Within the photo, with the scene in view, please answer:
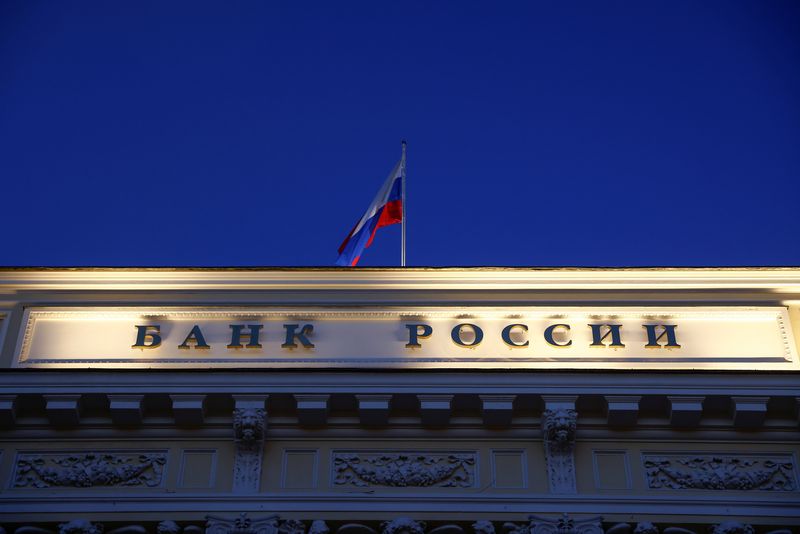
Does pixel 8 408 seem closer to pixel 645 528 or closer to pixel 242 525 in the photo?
pixel 242 525

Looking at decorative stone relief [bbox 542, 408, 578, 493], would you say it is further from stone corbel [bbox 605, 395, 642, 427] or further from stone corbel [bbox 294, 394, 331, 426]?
stone corbel [bbox 294, 394, 331, 426]

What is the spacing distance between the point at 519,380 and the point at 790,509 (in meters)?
4.04

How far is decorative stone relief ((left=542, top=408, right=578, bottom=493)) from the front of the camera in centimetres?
1986

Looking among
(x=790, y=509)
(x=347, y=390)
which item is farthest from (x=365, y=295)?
(x=790, y=509)

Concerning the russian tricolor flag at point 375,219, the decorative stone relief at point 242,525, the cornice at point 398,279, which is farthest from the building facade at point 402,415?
the russian tricolor flag at point 375,219

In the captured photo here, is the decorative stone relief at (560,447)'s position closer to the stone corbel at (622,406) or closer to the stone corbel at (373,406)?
the stone corbel at (622,406)

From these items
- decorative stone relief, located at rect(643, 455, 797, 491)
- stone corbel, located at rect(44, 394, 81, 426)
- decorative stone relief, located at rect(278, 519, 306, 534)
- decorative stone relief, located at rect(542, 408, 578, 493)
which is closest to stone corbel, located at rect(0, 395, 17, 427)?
stone corbel, located at rect(44, 394, 81, 426)

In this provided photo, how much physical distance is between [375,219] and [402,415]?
20.2 feet

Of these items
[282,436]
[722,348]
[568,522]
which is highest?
[722,348]

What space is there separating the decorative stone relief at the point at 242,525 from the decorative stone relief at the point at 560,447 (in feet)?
12.6

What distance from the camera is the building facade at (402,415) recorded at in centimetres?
1964

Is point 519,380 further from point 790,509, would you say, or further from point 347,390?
point 790,509

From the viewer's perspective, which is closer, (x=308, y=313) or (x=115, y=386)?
(x=115, y=386)

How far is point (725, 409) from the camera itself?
66.7ft
